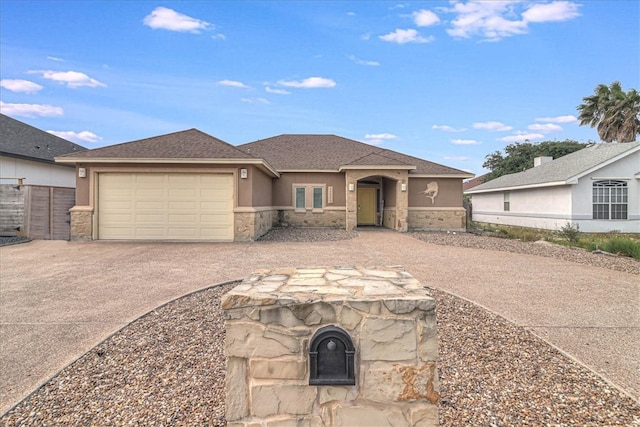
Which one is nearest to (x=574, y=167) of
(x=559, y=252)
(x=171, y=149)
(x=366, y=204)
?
(x=559, y=252)

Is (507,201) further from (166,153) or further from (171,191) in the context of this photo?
(166,153)

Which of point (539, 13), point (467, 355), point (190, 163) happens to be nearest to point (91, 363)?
point (467, 355)

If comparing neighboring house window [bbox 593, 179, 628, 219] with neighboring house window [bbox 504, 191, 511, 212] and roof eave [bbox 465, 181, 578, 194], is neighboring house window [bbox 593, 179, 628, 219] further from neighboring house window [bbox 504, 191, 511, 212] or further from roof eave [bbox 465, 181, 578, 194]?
neighboring house window [bbox 504, 191, 511, 212]

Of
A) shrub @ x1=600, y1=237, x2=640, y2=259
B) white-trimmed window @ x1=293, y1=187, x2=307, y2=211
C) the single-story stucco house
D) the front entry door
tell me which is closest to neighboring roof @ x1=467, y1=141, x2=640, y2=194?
shrub @ x1=600, y1=237, x2=640, y2=259

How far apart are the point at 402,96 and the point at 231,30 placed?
10635mm

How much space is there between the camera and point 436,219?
17.5 metres

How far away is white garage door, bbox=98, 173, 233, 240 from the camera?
1200 centimetres

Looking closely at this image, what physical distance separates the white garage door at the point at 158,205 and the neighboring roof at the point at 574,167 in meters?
16.8

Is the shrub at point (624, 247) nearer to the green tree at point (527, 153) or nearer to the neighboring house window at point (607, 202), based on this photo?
the neighboring house window at point (607, 202)

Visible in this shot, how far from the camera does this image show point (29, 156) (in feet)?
52.3

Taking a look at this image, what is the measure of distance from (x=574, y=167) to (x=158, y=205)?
67.8ft

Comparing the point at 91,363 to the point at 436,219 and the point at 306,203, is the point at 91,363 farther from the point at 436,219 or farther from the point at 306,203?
the point at 436,219

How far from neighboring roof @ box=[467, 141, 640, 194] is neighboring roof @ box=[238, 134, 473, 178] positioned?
456 centimetres

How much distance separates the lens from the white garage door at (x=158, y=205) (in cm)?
1200
